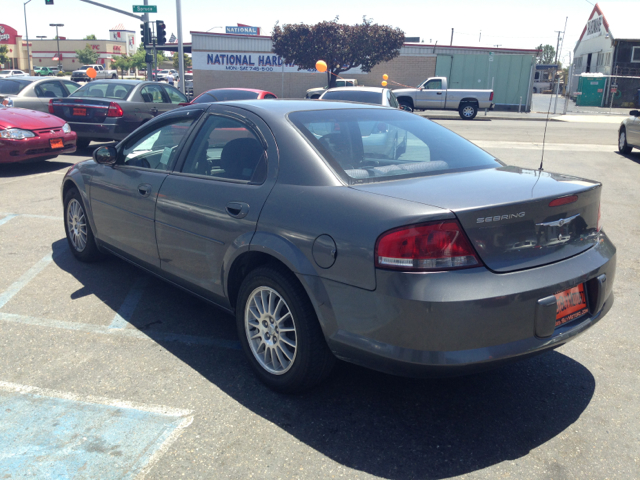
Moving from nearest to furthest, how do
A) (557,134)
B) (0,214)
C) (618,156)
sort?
1. (0,214)
2. (618,156)
3. (557,134)

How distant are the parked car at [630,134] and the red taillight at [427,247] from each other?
487 inches

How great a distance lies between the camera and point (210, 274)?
11.7 ft

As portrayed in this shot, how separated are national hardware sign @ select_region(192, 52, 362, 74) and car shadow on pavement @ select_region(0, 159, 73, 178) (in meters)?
31.3

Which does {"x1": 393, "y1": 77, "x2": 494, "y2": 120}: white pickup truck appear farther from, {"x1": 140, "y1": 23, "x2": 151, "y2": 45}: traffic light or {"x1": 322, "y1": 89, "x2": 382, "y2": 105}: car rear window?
{"x1": 322, "y1": 89, "x2": 382, "y2": 105}: car rear window

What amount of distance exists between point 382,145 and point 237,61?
39.8 metres

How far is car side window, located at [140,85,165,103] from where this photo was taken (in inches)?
495

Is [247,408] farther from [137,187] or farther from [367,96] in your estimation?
[367,96]

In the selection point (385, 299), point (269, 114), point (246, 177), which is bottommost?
point (385, 299)

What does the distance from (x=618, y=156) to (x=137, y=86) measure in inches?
456

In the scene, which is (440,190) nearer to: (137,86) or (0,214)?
(0,214)

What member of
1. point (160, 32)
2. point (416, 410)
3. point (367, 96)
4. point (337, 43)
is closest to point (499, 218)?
point (416, 410)

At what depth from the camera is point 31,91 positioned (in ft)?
44.1

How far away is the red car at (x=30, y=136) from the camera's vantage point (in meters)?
9.63

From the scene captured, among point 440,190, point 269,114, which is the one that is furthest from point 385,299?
point 269,114
